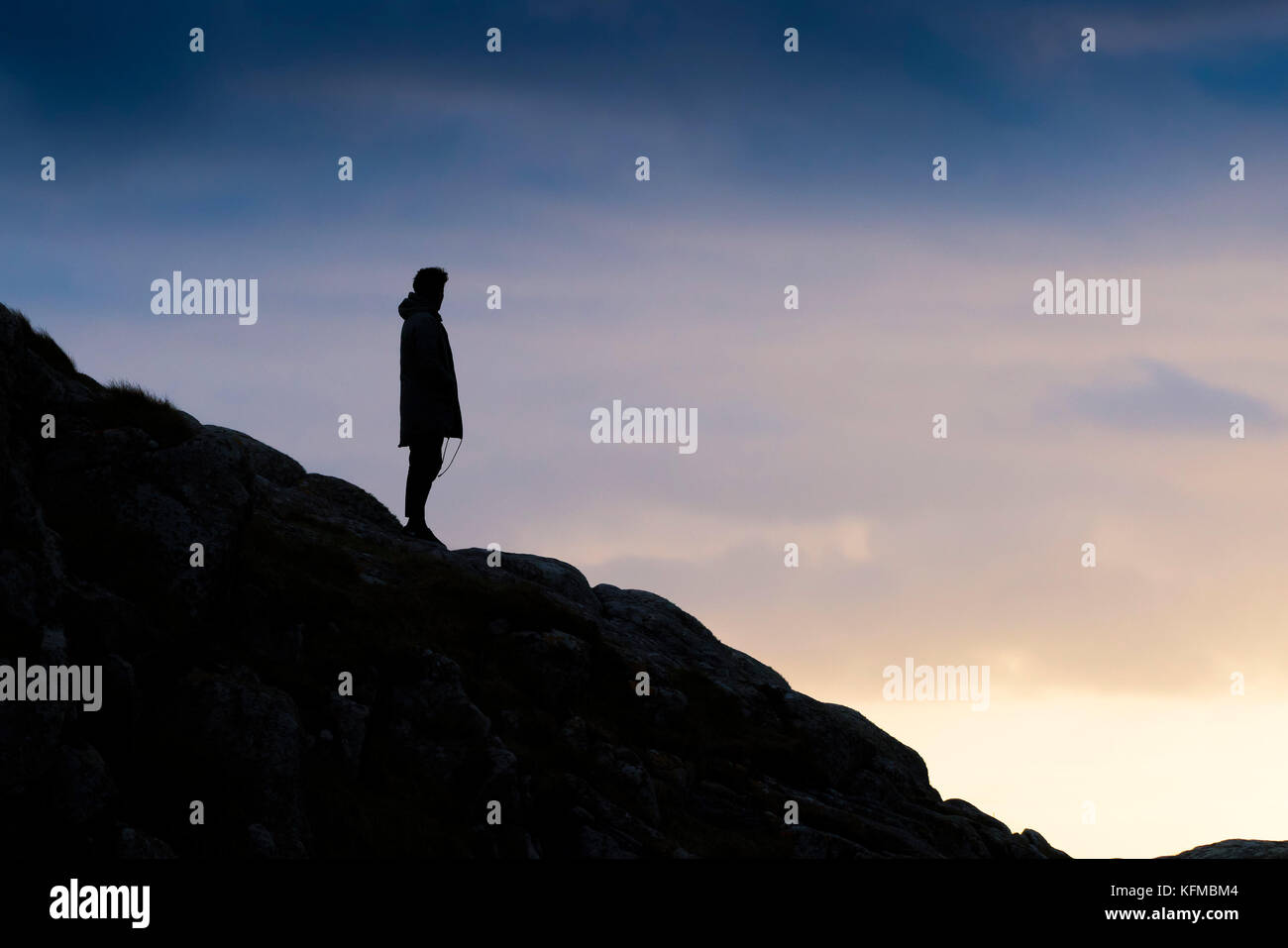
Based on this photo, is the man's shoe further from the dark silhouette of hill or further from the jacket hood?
the jacket hood

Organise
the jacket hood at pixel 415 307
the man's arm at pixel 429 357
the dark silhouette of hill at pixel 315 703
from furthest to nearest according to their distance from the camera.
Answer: the jacket hood at pixel 415 307, the man's arm at pixel 429 357, the dark silhouette of hill at pixel 315 703

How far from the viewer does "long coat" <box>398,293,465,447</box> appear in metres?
29.3

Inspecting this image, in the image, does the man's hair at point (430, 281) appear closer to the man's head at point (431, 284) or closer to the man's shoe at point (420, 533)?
the man's head at point (431, 284)

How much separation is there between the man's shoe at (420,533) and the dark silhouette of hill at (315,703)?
991mm

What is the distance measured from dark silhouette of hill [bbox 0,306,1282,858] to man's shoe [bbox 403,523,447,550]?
99 centimetres

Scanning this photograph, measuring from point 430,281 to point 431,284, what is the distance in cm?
7

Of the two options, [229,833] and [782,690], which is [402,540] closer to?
[782,690]

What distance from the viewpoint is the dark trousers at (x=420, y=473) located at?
29672mm

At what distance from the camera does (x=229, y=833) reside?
17.8 meters

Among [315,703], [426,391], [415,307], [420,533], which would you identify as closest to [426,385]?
[426,391]

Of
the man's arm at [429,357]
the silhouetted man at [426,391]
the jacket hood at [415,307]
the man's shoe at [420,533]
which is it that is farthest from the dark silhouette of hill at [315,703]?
the jacket hood at [415,307]

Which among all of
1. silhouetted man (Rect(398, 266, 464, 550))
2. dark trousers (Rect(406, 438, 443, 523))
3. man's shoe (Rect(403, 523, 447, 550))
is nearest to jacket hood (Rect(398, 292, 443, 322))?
silhouetted man (Rect(398, 266, 464, 550))

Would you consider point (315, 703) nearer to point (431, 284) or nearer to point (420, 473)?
point (420, 473)
